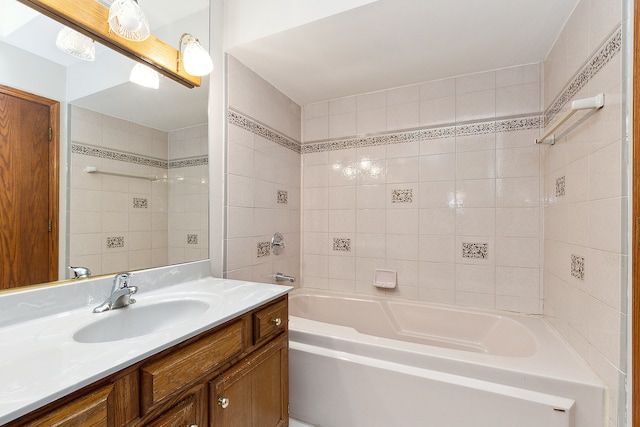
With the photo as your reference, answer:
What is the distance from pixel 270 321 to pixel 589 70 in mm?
1783

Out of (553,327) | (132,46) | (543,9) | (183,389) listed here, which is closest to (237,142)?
(132,46)

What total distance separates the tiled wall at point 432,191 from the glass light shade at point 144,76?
1.40m

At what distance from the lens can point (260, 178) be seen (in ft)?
6.70

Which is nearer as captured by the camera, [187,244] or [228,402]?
[228,402]

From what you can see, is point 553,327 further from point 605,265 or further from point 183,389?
point 183,389

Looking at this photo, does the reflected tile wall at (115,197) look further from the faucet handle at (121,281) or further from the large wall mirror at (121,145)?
the faucet handle at (121,281)

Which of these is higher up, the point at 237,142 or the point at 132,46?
the point at 132,46

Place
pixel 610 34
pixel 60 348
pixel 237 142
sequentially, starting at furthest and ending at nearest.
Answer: pixel 237 142 < pixel 610 34 < pixel 60 348

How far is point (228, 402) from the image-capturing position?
983 mm

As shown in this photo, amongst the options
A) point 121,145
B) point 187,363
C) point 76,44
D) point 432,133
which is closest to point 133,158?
point 121,145

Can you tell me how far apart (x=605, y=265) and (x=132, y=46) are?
215 cm

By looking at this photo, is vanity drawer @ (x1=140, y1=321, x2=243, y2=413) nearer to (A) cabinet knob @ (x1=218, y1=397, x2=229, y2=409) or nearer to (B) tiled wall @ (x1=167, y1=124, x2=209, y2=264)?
(A) cabinet knob @ (x1=218, y1=397, x2=229, y2=409)

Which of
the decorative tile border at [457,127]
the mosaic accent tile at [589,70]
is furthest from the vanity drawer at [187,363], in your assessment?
the mosaic accent tile at [589,70]

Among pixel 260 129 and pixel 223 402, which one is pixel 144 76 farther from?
pixel 223 402
